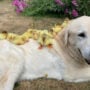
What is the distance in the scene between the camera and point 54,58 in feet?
17.3

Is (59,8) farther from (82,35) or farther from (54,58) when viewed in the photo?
(82,35)

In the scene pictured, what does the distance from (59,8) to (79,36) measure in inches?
109

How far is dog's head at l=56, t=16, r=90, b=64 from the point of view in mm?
4869

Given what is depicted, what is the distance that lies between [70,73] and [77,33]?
0.56m

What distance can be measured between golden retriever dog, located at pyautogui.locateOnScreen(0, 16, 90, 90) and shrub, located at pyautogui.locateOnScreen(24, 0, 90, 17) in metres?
2.25

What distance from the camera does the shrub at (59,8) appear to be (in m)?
7.46

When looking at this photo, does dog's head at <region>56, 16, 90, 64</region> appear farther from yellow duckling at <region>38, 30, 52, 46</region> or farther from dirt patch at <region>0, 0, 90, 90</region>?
dirt patch at <region>0, 0, 90, 90</region>

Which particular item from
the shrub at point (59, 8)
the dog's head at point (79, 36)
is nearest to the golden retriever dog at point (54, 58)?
the dog's head at point (79, 36)

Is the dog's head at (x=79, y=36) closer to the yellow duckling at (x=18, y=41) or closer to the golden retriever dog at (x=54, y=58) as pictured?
the golden retriever dog at (x=54, y=58)

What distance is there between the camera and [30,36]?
18.1ft

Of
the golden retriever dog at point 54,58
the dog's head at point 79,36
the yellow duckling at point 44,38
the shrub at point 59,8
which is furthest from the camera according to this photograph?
the shrub at point 59,8

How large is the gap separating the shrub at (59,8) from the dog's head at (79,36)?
2349 millimetres

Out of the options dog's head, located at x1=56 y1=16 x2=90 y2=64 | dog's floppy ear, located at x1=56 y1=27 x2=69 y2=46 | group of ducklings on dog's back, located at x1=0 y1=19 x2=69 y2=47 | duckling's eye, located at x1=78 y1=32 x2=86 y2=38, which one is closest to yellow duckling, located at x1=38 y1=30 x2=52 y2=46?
group of ducklings on dog's back, located at x1=0 y1=19 x2=69 y2=47

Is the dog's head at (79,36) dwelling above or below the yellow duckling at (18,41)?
above
